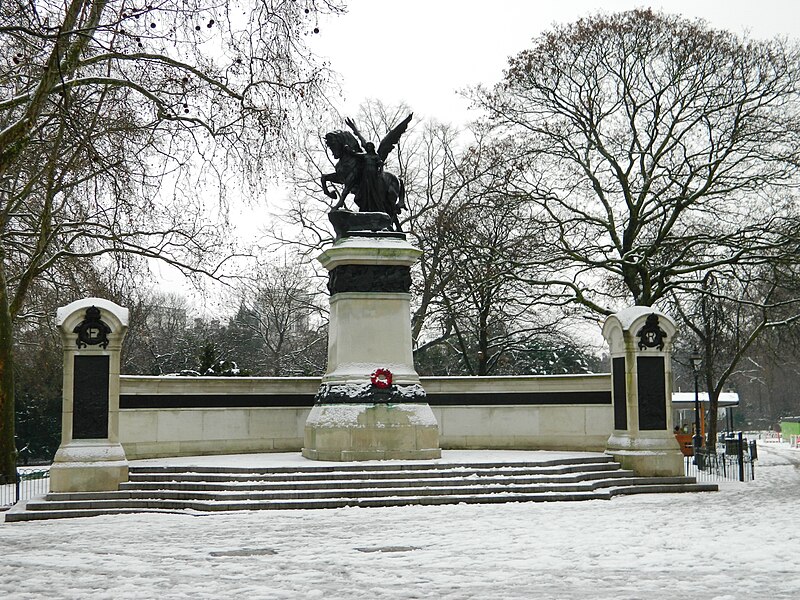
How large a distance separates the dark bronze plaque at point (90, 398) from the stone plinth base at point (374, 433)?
4.08 metres

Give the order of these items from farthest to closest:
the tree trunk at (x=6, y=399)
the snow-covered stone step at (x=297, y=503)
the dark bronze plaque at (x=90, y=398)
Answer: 1. the tree trunk at (x=6, y=399)
2. the dark bronze plaque at (x=90, y=398)
3. the snow-covered stone step at (x=297, y=503)

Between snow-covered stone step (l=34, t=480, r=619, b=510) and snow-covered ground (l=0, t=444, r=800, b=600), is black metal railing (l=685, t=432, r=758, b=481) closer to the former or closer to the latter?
snow-covered ground (l=0, t=444, r=800, b=600)

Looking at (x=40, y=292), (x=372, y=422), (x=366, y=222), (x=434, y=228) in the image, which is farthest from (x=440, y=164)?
(x=372, y=422)

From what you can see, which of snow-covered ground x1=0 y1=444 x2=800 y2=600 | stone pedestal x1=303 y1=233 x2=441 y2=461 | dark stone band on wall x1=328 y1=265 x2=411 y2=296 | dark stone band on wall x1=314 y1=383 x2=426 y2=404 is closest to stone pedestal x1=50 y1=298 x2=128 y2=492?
snow-covered ground x1=0 y1=444 x2=800 y2=600

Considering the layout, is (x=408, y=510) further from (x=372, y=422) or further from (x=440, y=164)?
(x=440, y=164)

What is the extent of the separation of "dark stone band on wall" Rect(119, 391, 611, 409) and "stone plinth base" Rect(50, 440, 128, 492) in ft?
14.2

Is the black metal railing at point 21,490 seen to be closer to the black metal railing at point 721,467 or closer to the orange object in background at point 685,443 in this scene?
the black metal railing at point 721,467

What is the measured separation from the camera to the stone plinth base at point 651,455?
19.0m

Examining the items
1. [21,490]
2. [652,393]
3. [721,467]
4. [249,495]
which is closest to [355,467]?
[249,495]

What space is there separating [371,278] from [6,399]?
411 inches

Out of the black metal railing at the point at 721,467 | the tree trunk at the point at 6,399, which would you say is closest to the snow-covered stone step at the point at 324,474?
the black metal railing at the point at 721,467

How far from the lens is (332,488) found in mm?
16453

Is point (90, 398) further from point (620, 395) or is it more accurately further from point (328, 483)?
point (620, 395)

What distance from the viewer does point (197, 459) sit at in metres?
20.1
